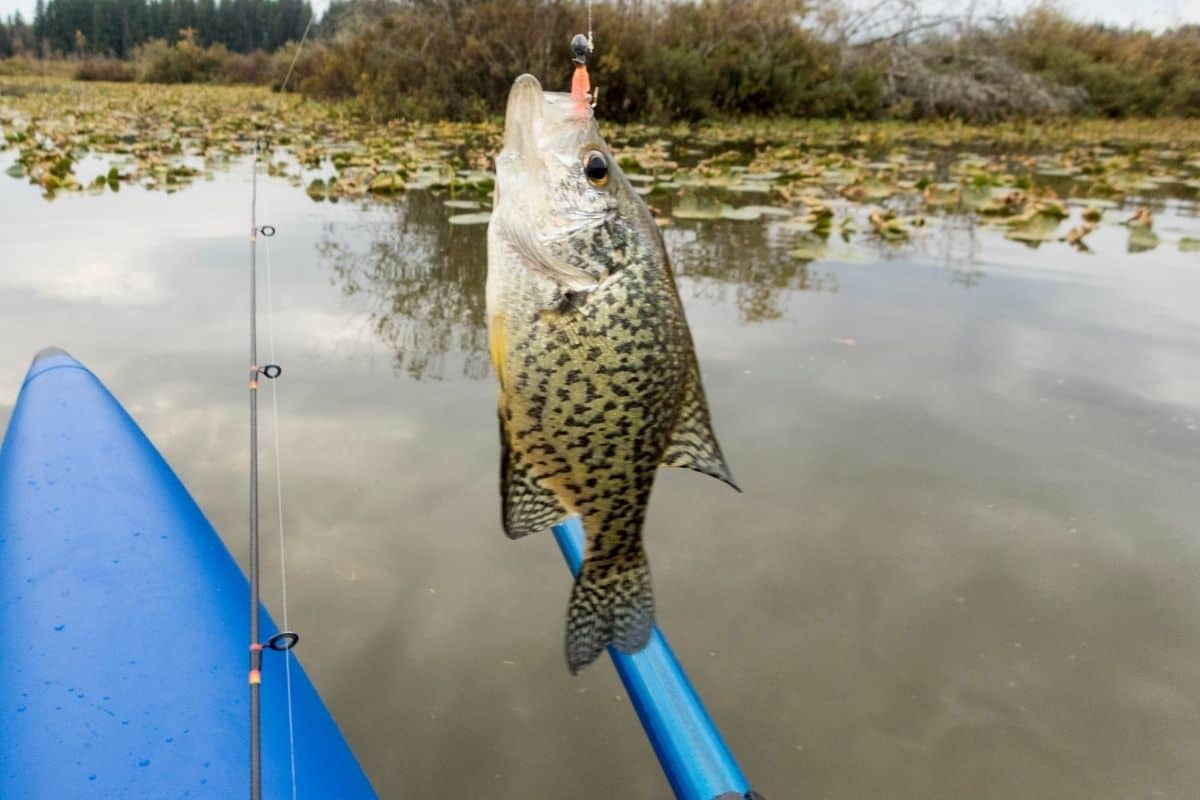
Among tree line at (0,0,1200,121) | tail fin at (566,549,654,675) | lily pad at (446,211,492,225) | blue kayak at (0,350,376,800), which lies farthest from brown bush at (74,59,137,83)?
tail fin at (566,549,654,675)

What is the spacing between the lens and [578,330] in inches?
46.8

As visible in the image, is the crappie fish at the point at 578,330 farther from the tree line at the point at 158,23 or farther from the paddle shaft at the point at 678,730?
the tree line at the point at 158,23

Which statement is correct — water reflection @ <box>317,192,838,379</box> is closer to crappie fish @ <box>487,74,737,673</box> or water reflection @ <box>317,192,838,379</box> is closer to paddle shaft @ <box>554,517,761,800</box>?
paddle shaft @ <box>554,517,761,800</box>

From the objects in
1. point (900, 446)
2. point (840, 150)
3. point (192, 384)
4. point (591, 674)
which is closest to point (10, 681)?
point (591, 674)

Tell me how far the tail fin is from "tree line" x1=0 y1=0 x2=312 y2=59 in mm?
62805

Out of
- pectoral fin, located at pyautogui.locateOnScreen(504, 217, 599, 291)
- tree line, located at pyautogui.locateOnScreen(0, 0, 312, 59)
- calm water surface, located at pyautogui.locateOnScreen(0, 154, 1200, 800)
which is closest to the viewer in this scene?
pectoral fin, located at pyautogui.locateOnScreen(504, 217, 599, 291)

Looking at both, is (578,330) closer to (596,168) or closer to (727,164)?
(596,168)

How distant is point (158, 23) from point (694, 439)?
77026 millimetres

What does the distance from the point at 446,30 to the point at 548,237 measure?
49.2 ft

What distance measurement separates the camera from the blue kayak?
160 cm

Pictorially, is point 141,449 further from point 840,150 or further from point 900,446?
point 840,150

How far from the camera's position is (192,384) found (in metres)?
4.02

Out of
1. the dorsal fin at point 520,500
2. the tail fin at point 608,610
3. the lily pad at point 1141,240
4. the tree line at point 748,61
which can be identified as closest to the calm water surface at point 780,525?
the tail fin at point 608,610

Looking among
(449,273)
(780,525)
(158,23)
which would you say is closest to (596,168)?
(780,525)
